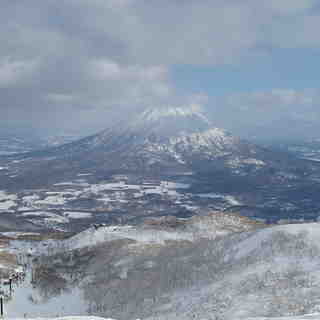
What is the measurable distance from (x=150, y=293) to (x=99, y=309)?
10828mm

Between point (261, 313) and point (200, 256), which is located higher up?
point (200, 256)

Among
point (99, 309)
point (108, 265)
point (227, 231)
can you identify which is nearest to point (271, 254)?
point (99, 309)

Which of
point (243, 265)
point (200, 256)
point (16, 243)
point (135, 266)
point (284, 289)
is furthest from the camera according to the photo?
point (16, 243)

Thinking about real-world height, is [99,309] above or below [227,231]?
below

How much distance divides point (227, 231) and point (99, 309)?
65694 millimetres

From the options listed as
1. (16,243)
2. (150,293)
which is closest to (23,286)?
(150,293)

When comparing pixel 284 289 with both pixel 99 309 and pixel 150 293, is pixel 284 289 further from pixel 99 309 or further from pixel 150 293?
pixel 99 309

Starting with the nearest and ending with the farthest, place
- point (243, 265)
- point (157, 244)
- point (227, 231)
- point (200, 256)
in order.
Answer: point (243, 265) → point (200, 256) → point (157, 244) → point (227, 231)

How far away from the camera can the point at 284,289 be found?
70.2m

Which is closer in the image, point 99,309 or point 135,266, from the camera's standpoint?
point 99,309

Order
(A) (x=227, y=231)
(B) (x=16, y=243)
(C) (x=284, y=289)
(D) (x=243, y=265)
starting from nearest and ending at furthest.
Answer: (C) (x=284, y=289), (D) (x=243, y=265), (A) (x=227, y=231), (B) (x=16, y=243)

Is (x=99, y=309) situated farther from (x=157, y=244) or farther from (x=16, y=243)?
(x=16, y=243)

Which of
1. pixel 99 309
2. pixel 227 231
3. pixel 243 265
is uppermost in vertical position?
pixel 227 231

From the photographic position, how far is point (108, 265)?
117 m
